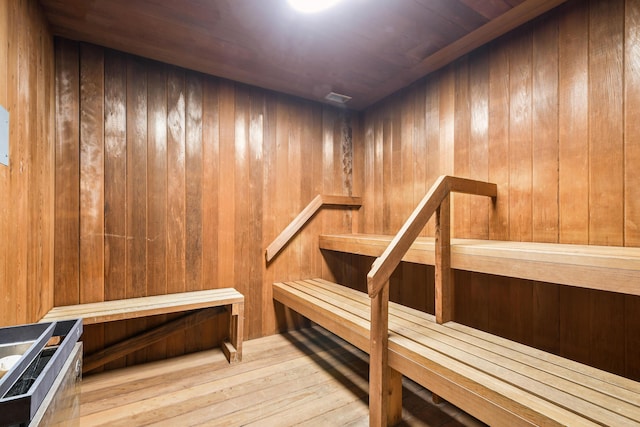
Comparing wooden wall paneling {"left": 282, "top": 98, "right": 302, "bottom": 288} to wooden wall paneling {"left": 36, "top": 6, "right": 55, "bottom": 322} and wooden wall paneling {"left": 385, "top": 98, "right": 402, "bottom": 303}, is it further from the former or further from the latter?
wooden wall paneling {"left": 36, "top": 6, "right": 55, "bottom": 322}

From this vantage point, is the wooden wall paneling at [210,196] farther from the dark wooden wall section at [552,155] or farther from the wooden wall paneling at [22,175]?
the dark wooden wall section at [552,155]

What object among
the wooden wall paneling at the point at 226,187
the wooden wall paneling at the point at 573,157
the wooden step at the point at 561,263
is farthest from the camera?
the wooden wall paneling at the point at 226,187

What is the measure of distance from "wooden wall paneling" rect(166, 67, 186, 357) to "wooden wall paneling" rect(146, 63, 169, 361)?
3cm

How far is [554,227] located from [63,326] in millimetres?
2352

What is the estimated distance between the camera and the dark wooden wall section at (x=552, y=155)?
148 cm

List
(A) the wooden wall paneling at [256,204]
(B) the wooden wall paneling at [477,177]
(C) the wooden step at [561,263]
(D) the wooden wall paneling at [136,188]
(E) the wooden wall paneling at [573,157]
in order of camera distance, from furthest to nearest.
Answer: (A) the wooden wall paneling at [256,204] < (D) the wooden wall paneling at [136,188] < (B) the wooden wall paneling at [477,177] < (E) the wooden wall paneling at [573,157] < (C) the wooden step at [561,263]

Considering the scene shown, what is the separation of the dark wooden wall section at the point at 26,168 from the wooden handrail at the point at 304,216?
1.50 metres

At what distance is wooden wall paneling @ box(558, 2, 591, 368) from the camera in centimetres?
160

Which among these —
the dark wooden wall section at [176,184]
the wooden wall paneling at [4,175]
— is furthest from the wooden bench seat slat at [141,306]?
the wooden wall paneling at [4,175]

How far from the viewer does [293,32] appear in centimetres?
188

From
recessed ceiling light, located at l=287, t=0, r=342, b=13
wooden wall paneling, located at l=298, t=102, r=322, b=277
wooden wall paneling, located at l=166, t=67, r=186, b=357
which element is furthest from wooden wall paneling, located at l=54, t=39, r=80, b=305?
wooden wall paneling, located at l=298, t=102, r=322, b=277

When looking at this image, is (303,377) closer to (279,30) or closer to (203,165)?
(203,165)

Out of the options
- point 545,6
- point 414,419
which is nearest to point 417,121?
point 545,6

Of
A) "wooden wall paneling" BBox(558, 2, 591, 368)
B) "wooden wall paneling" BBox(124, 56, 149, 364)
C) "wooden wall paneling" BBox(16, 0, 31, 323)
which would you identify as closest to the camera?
"wooden wall paneling" BBox(16, 0, 31, 323)
